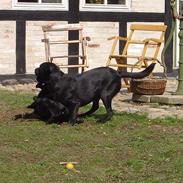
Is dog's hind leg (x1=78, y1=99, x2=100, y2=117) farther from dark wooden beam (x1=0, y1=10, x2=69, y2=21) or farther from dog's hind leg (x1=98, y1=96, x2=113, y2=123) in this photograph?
dark wooden beam (x1=0, y1=10, x2=69, y2=21)

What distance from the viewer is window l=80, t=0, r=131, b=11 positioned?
41.7 feet

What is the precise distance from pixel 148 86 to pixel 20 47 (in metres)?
3.70

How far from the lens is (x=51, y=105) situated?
7594 millimetres

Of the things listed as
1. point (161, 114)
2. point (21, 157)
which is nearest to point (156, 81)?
point (161, 114)

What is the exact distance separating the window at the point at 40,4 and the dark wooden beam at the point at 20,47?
0.31 metres

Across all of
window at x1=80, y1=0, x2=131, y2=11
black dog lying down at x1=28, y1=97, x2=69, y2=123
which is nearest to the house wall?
window at x1=80, y1=0, x2=131, y2=11

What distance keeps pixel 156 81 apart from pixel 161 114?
38.2 inches

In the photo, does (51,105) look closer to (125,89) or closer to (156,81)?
(156,81)

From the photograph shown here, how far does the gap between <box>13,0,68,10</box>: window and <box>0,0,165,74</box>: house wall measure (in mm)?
194

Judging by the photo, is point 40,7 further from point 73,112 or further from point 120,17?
point 73,112

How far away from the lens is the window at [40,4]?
12.3 metres

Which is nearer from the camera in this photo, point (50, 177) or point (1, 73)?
point (50, 177)

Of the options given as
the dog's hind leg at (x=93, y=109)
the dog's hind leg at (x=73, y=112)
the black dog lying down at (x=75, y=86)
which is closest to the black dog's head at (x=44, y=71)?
the black dog lying down at (x=75, y=86)

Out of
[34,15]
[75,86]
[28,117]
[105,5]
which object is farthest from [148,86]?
[105,5]
